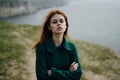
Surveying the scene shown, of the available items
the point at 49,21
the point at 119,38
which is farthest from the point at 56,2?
the point at 49,21

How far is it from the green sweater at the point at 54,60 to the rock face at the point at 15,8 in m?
106

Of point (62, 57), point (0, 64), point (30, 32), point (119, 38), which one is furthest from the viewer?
point (119, 38)

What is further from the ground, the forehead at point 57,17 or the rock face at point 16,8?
the forehead at point 57,17

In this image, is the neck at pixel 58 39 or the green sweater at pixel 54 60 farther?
the neck at pixel 58 39

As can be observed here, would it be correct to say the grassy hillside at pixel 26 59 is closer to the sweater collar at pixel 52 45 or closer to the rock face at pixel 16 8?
the sweater collar at pixel 52 45

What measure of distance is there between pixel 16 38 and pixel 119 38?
3275 cm

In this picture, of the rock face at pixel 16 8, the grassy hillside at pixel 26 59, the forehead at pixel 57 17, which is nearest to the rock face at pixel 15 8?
the rock face at pixel 16 8

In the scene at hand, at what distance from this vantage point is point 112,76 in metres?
9.30

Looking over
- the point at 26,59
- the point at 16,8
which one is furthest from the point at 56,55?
the point at 16,8

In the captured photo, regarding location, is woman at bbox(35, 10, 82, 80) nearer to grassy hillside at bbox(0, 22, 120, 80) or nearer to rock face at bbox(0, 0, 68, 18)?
grassy hillside at bbox(0, 22, 120, 80)

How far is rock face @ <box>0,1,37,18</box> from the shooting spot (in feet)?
361

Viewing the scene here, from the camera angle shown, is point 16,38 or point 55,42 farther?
point 16,38

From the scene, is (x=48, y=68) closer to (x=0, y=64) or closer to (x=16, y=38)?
(x=0, y=64)

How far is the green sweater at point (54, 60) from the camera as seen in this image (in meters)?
3.99
